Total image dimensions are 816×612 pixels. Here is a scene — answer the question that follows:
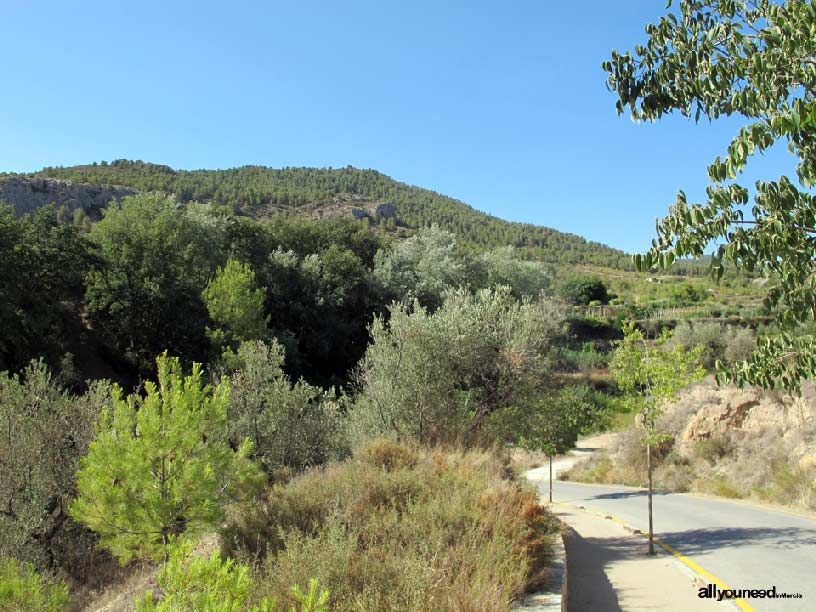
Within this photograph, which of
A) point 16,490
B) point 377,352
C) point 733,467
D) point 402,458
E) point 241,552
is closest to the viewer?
point 241,552

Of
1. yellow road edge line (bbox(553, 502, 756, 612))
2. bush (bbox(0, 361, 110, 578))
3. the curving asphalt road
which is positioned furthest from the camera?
bush (bbox(0, 361, 110, 578))

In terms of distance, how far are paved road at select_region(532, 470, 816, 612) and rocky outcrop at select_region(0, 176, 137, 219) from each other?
52904 mm

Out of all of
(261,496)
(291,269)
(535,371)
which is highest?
(291,269)

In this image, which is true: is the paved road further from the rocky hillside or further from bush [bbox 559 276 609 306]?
bush [bbox 559 276 609 306]

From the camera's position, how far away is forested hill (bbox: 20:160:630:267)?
85500mm

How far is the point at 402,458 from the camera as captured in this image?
9633 millimetres

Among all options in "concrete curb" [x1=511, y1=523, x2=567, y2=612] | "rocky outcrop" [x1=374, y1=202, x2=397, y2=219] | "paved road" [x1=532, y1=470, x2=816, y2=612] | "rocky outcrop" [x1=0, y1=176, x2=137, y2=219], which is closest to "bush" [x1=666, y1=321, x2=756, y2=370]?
"paved road" [x1=532, y1=470, x2=816, y2=612]

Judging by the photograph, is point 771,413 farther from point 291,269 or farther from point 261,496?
point 291,269

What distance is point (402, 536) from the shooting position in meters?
6.49

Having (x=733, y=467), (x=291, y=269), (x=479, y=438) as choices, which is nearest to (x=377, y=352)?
(x=479, y=438)

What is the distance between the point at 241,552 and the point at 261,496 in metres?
3.65

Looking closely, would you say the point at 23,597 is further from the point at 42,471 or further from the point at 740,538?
the point at 740,538

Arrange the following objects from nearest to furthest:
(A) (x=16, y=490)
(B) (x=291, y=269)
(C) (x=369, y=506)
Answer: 1. (C) (x=369, y=506)
2. (A) (x=16, y=490)
3. (B) (x=291, y=269)

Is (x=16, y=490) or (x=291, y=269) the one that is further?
(x=291, y=269)
